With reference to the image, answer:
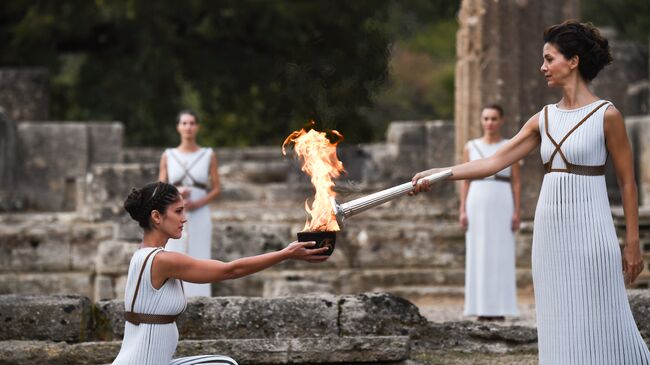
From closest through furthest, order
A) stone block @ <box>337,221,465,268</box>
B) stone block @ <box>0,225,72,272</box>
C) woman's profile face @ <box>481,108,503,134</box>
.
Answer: woman's profile face @ <box>481,108,503,134</box>, stone block @ <box>337,221,465,268</box>, stone block @ <box>0,225,72,272</box>

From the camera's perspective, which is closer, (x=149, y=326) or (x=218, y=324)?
(x=149, y=326)

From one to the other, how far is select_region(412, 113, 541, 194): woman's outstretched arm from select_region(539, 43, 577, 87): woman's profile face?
7.4 inches

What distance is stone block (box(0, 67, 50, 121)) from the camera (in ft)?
55.1

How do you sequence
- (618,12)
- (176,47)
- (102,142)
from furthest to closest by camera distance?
1. (618,12)
2. (176,47)
3. (102,142)

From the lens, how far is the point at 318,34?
70.5 ft

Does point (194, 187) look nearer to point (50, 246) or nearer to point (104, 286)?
point (104, 286)

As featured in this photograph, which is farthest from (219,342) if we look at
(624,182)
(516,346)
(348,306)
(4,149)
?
(4,149)

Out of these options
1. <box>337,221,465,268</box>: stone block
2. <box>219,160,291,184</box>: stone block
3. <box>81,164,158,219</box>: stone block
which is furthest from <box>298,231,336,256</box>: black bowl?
<box>219,160,291,184</box>: stone block

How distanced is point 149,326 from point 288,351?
1.23m

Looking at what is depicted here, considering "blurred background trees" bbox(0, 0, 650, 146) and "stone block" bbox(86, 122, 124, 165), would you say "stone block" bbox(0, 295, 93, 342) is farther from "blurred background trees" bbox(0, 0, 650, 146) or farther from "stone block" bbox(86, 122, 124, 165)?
"blurred background trees" bbox(0, 0, 650, 146)

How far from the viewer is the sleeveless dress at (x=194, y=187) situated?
8.98 meters

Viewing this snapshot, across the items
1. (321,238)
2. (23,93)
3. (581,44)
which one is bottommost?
(321,238)

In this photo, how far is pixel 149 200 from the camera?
4980mm

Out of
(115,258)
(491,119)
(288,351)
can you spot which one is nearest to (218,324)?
(288,351)
